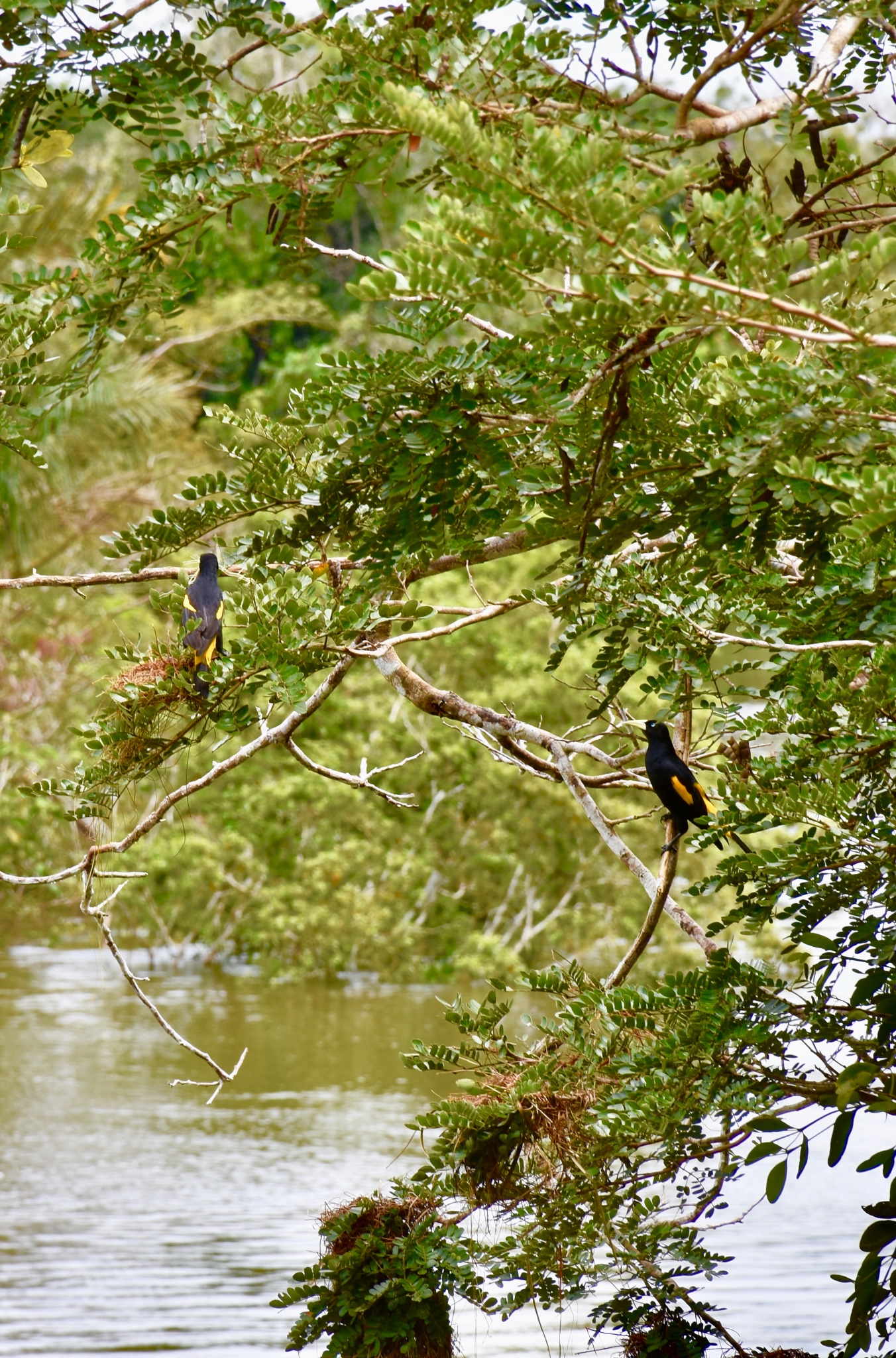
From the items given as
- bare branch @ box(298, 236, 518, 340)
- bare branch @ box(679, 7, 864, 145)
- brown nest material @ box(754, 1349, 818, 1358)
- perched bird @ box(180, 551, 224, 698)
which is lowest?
brown nest material @ box(754, 1349, 818, 1358)

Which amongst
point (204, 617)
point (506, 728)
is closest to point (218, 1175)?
point (506, 728)

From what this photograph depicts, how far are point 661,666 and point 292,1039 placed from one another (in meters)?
7.22

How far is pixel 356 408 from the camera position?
6.41 ft

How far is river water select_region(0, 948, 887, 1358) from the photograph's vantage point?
192 inches

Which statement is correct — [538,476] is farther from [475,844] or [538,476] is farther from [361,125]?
[475,844]

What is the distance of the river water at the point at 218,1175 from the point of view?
4879 mm

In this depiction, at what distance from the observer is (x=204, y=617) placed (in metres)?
2.36

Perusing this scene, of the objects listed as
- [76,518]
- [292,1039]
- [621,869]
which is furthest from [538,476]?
[76,518]

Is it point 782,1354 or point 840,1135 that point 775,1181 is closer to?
point 840,1135

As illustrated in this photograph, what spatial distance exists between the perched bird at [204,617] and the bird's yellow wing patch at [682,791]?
87cm

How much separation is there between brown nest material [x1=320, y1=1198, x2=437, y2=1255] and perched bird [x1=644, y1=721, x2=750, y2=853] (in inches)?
31.9

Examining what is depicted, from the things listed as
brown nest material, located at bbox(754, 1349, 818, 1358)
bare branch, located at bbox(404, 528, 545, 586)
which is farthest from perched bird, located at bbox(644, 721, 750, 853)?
brown nest material, located at bbox(754, 1349, 818, 1358)

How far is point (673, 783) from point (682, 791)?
22mm

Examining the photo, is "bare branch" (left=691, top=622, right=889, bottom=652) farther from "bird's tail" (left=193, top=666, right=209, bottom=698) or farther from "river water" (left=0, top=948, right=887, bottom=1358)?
"river water" (left=0, top=948, right=887, bottom=1358)
